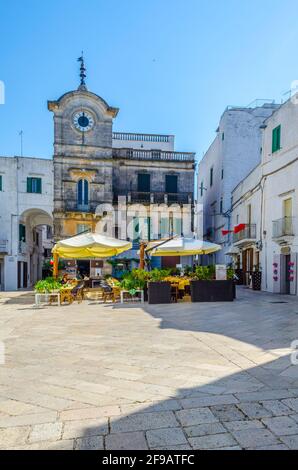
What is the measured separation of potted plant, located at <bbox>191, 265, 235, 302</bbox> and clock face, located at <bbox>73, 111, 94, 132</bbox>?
56.2ft

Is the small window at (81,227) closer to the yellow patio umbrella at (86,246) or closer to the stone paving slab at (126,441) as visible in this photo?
the yellow patio umbrella at (86,246)

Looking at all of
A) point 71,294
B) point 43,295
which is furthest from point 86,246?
point 43,295

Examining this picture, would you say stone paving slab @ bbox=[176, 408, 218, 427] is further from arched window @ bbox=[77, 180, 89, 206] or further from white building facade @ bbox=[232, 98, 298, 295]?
arched window @ bbox=[77, 180, 89, 206]

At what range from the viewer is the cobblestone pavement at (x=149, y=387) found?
8.99 ft

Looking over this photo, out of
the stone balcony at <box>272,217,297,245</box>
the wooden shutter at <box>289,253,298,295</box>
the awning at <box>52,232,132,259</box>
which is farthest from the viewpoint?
the stone balcony at <box>272,217,297,245</box>

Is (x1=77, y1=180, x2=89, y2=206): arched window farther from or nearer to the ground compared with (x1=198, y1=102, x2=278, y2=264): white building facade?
nearer to the ground

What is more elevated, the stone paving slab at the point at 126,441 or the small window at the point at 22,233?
the small window at the point at 22,233

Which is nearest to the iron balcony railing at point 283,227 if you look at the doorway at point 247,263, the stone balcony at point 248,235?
the stone balcony at point 248,235

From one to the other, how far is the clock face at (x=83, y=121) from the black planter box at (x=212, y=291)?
17392mm

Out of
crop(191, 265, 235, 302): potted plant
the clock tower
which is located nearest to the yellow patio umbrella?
crop(191, 265, 235, 302): potted plant

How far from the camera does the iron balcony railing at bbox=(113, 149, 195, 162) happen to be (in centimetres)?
2605

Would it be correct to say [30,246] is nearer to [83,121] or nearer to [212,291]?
[83,121]

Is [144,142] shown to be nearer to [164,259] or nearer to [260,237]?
[164,259]
